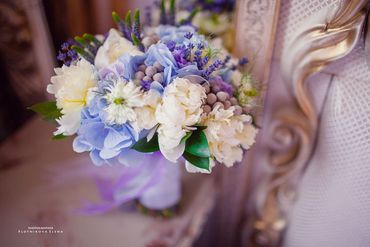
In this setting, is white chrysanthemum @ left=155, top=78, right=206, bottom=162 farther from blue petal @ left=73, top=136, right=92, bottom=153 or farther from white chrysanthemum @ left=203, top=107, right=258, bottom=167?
blue petal @ left=73, top=136, right=92, bottom=153

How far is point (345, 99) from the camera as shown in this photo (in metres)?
0.66

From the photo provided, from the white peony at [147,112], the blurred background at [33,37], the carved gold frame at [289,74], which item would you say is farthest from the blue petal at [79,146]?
the blurred background at [33,37]

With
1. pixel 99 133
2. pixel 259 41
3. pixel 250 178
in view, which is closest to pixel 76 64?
pixel 99 133

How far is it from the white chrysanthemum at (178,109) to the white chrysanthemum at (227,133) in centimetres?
3

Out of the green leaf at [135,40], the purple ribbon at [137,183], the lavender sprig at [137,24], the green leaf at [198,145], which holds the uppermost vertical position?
the lavender sprig at [137,24]

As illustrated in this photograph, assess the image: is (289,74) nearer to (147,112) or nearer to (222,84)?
(222,84)

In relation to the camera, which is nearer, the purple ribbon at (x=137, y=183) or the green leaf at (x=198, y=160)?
the green leaf at (x=198, y=160)

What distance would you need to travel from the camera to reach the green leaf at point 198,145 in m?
0.52

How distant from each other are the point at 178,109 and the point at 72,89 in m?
0.20

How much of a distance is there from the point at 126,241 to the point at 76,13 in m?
0.81

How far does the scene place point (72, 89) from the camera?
538 millimetres

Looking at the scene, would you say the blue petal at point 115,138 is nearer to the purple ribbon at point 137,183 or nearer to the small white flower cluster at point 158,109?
the small white flower cluster at point 158,109

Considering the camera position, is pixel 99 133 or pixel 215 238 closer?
pixel 99 133

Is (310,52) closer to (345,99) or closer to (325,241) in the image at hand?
(345,99)
